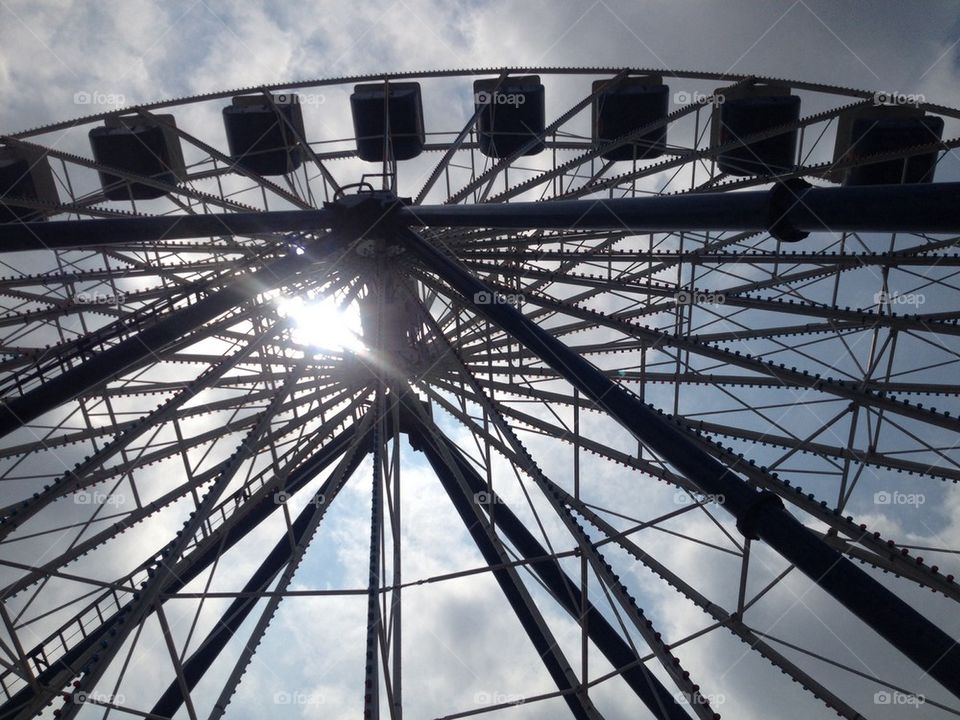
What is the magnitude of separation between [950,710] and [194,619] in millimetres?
9158

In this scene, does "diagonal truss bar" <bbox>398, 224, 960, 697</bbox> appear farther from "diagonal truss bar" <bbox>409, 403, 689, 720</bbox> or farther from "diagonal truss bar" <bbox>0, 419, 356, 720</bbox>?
"diagonal truss bar" <bbox>0, 419, 356, 720</bbox>

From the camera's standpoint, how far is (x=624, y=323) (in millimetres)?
12133

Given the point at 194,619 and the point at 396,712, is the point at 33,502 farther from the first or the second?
the point at 396,712

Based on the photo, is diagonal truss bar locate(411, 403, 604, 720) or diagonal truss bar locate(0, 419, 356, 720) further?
diagonal truss bar locate(411, 403, 604, 720)

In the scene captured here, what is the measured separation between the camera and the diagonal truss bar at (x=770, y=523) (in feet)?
18.0

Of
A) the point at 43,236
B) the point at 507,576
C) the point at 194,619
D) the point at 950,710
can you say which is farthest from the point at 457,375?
the point at 950,710

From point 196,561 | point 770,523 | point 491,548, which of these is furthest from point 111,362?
point 491,548

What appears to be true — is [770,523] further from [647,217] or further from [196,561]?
[196,561]

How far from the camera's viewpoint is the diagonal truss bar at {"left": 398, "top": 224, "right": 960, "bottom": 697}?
548cm

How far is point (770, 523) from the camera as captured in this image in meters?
6.52

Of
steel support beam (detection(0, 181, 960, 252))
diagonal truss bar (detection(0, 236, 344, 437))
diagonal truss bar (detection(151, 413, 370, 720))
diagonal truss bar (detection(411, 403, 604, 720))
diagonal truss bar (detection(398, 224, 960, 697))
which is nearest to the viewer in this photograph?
diagonal truss bar (detection(398, 224, 960, 697))

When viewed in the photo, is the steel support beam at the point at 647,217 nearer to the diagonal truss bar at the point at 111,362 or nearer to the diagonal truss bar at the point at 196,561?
the diagonal truss bar at the point at 111,362

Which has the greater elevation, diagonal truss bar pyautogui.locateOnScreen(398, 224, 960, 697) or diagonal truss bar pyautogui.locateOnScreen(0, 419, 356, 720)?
diagonal truss bar pyautogui.locateOnScreen(0, 419, 356, 720)

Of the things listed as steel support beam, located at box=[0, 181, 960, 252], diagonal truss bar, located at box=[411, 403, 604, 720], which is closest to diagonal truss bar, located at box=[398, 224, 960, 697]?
steel support beam, located at box=[0, 181, 960, 252]
